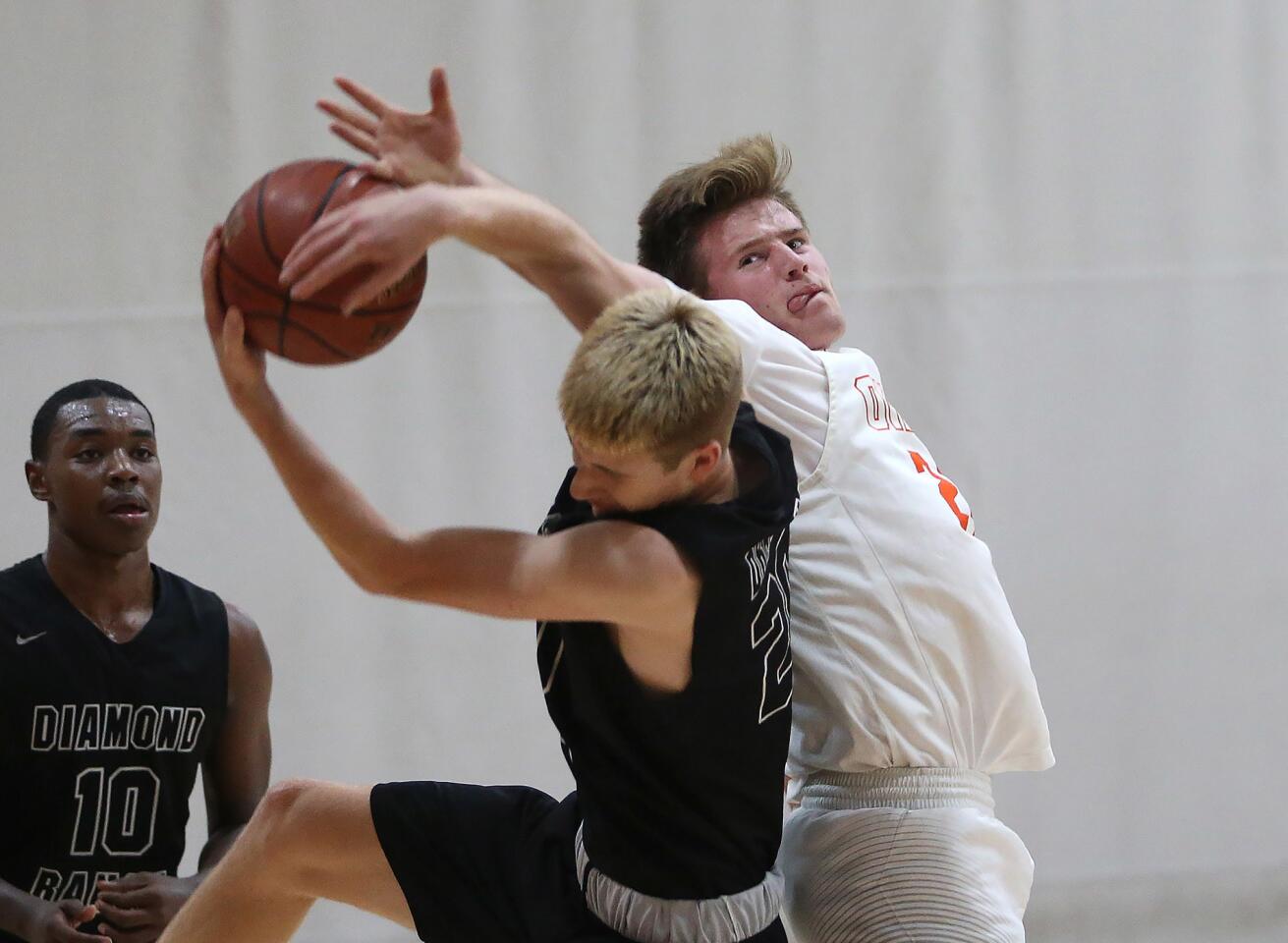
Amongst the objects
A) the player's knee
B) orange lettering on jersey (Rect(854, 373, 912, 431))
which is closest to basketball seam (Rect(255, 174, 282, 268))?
the player's knee

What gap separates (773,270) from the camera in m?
2.82

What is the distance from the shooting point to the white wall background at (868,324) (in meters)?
4.56

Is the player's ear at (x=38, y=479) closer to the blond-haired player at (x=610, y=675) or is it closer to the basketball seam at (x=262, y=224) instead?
the blond-haired player at (x=610, y=675)

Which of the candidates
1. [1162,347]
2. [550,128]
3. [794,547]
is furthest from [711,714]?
[1162,347]

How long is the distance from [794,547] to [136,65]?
3169 millimetres

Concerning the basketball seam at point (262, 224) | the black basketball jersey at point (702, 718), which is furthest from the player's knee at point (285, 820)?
the basketball seam at point (262, 224)

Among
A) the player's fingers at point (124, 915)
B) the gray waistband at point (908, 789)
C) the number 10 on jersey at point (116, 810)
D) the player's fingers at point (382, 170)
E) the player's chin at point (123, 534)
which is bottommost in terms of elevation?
the player's fingers at point (124, 915)

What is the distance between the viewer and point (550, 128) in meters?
4.73

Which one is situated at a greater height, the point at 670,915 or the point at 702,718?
the point at 702,718

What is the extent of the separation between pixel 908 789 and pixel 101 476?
1821mm

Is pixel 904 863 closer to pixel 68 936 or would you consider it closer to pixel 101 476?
pixel 68 936

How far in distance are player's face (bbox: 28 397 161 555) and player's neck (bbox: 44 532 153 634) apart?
0.09 ft

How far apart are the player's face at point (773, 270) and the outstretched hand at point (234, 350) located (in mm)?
1066

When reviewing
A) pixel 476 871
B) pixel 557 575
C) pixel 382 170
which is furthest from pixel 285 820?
pixel 382 170
